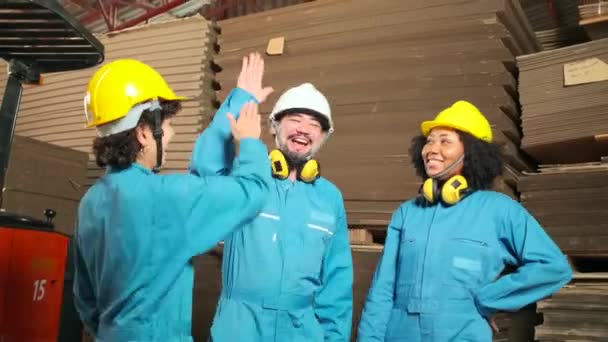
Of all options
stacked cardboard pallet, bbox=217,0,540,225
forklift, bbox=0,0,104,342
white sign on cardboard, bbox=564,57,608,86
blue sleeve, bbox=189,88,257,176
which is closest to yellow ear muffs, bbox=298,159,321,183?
blue sleeve, bbox=189,88,257,176

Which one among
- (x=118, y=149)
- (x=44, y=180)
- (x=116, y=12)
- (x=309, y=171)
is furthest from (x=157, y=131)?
(x=116, y=12)

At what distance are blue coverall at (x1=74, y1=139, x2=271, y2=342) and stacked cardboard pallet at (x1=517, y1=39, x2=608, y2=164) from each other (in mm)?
2376

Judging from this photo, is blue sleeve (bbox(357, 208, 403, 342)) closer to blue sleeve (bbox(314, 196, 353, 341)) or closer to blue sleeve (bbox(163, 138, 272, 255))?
blue sleeve (bbox(314, 196, 353, 341))

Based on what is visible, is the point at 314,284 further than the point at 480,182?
No

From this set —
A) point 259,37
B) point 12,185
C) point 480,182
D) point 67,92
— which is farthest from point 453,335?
point 67,92

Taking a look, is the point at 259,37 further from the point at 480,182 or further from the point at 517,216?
the point at 517,216

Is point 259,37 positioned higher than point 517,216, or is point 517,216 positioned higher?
point 259,37

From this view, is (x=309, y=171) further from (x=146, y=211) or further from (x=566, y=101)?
(x=566, y=101)

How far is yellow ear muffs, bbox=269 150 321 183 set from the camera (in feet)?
8.14

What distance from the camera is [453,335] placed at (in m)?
2.27

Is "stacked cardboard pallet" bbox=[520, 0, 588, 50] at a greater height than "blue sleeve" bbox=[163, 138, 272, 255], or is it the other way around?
"stacked cardboard pallet" bbox=[520, 0, 588, 50]

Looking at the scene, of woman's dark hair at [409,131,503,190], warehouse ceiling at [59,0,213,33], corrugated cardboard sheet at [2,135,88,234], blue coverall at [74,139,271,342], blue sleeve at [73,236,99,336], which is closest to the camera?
blue coverall at [74,139,271,342]

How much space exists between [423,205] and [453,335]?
65cm

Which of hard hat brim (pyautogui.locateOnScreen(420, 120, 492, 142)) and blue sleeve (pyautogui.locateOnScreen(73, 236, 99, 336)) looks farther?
hard hat brim (pyautogui.locateOnScreen(420, 120, 492, 142))
